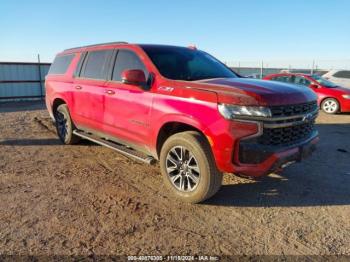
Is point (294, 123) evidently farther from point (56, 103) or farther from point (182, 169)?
point (56, 103)

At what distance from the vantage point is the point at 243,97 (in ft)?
11.6

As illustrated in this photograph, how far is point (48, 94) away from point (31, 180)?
3156mm

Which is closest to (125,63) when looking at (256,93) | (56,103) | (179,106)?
(179,106)

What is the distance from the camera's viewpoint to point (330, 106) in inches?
474

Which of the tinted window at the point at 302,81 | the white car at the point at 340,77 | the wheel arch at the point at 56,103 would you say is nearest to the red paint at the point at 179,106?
the wheel arch at the point at 56,103

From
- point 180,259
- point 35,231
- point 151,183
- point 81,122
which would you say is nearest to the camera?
point 180,259

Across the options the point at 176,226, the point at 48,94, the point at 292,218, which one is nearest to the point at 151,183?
the point at 176,226

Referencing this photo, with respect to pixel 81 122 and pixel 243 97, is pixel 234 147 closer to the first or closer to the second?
pixel 243 97

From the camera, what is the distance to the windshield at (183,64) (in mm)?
4613

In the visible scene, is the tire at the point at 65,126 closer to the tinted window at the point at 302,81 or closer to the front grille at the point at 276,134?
the front grille at the point at 276,134

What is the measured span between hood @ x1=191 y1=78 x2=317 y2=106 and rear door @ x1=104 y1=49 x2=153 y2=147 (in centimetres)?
98

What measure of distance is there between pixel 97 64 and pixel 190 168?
2.82m

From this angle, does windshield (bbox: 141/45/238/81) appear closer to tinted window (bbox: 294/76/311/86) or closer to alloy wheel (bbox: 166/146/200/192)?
alloy wheel (bbox: 166/146/200/192)

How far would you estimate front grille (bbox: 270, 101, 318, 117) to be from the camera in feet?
11.9
